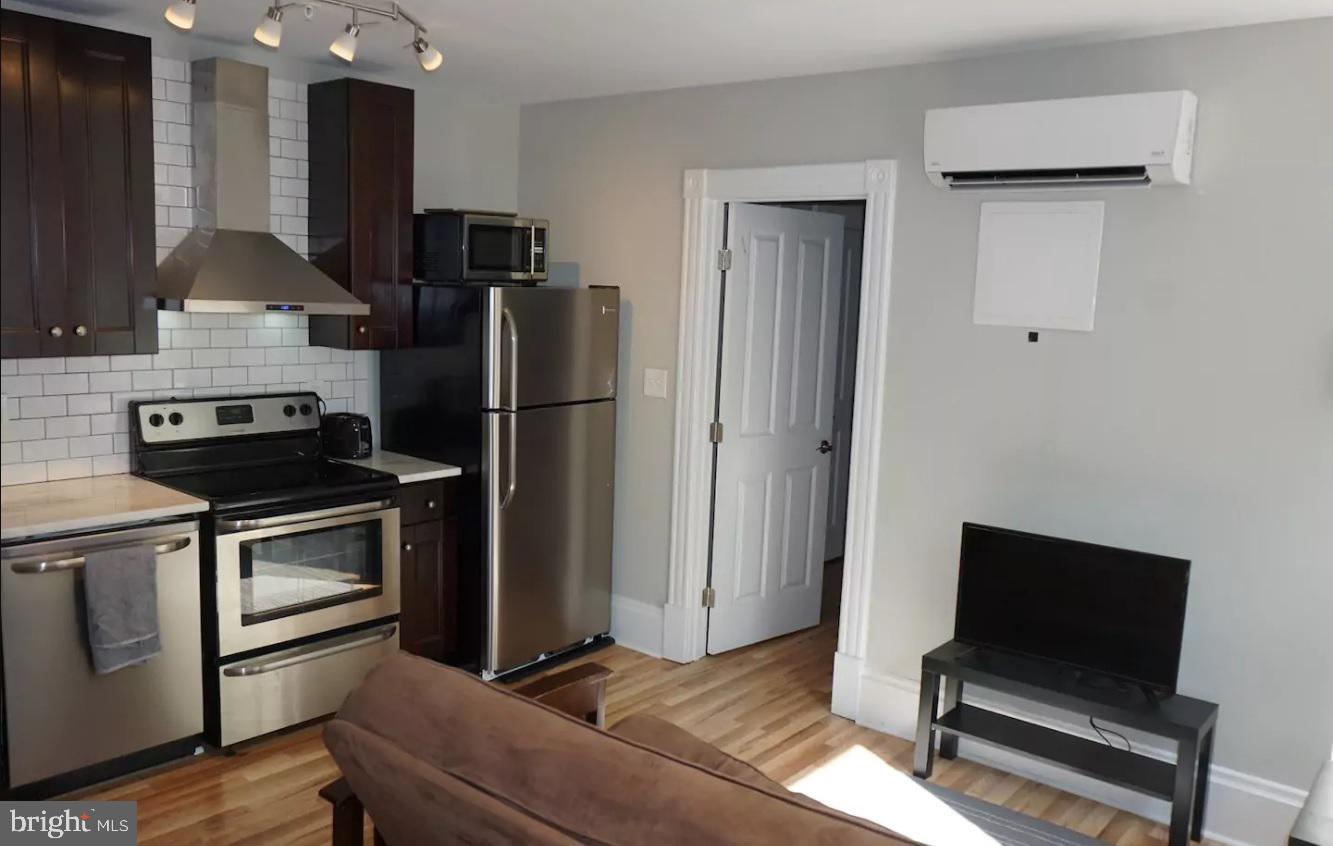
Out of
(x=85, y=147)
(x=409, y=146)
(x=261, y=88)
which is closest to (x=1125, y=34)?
(x=409, y=146)

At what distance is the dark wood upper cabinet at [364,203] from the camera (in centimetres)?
410

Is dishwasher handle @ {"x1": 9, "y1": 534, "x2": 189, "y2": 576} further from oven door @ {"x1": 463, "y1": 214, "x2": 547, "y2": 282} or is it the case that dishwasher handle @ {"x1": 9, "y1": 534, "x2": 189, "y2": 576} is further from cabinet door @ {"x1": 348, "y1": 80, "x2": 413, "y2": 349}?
oven door @ {"x1": 463, "y1": 214, "x2": 547, "y2": 282}

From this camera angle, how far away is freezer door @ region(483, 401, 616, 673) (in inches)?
169

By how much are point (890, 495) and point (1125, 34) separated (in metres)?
1.78

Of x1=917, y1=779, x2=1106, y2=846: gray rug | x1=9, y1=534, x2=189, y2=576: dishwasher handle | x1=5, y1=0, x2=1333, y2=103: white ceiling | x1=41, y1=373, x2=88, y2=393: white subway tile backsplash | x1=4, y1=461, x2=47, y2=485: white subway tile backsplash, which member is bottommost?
x1=917, y1=779, x2=1106, y2=846: gray rug

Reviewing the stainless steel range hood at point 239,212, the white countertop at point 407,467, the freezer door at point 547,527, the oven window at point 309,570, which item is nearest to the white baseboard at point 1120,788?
the freezer door at point 547,527

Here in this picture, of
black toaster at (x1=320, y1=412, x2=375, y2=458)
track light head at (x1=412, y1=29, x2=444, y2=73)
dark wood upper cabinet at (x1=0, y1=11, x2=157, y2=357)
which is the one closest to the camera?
track light head at (x1=412, y1=29, x2=444, y2=73)

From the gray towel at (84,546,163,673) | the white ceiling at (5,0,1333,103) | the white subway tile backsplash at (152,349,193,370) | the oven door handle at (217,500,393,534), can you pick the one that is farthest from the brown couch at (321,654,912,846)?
the white subway tile backsplash at (152,349,193,370)

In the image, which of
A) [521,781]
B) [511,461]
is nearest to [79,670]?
[511,461]

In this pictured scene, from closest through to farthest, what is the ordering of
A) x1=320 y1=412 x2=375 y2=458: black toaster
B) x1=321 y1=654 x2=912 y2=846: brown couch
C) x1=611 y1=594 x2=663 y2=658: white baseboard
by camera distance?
1. x1=321 y1=654 x2=912 y2=846: brown couch
2. x1=320 y1=412 x2=375 y2=458: black toaster
3. x1=611 y1=594 x2=663 y2=658: white baseboard

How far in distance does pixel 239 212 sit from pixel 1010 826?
136 inches

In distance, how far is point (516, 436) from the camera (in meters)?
4.29

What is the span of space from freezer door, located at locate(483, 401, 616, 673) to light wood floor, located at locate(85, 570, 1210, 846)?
325 millimetres

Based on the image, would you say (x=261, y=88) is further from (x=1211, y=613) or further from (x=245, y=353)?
(x=1211, y=613)
